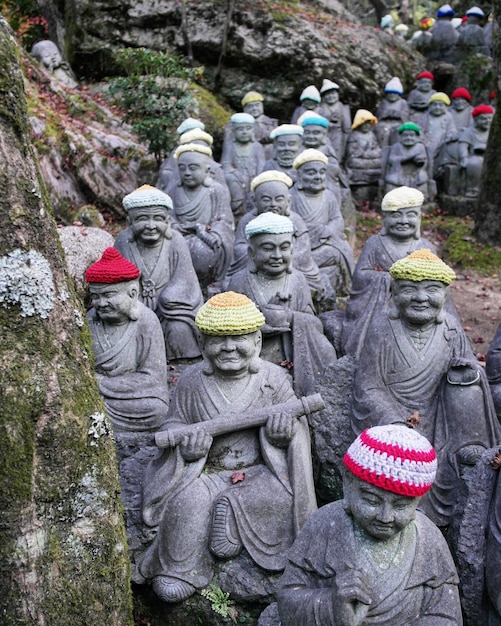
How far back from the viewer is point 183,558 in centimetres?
461

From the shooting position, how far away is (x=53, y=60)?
16.0 metres

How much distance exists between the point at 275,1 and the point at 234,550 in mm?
17608

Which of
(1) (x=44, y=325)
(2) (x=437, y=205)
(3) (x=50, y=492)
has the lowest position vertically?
(2) (x=437, y=205)

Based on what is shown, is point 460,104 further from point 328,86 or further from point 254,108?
point 254,108

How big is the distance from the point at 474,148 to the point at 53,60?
33.6 feet

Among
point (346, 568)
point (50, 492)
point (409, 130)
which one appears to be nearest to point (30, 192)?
point (50, 492)

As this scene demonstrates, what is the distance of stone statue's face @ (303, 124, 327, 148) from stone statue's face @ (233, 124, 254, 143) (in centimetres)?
105

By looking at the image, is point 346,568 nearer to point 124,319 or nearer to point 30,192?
point 30,192

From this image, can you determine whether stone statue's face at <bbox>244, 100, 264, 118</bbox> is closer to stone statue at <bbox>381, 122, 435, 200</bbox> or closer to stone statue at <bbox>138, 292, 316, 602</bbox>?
stone statue at <bbox>381, 122, 435, 200</bbox>

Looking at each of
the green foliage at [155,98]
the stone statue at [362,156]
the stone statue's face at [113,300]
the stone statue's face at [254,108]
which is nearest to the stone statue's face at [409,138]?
the stone statue at [362,156]

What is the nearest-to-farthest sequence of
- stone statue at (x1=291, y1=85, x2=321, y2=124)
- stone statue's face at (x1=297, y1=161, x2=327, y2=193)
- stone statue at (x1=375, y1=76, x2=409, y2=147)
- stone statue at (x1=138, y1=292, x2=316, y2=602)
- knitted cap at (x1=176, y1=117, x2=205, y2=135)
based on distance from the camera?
stone statue at (x1=138, y1=292, x2=316, y2=602), stone statue's face at (x1=297, y1=161, x2=327, y2=193), knitted cap at (x1=176, y1=117, x2=205, y2=135), stone statue at (x1=291, y1=85, x2=321, y2=124), stone statue at (x1=375, y1=76, x2=409, y2=147)

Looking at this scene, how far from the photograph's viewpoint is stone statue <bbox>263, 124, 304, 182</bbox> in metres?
12.3

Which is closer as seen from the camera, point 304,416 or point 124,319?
point 304,416

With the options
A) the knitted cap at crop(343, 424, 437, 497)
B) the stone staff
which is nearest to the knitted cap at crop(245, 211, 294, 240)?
the stone staff
